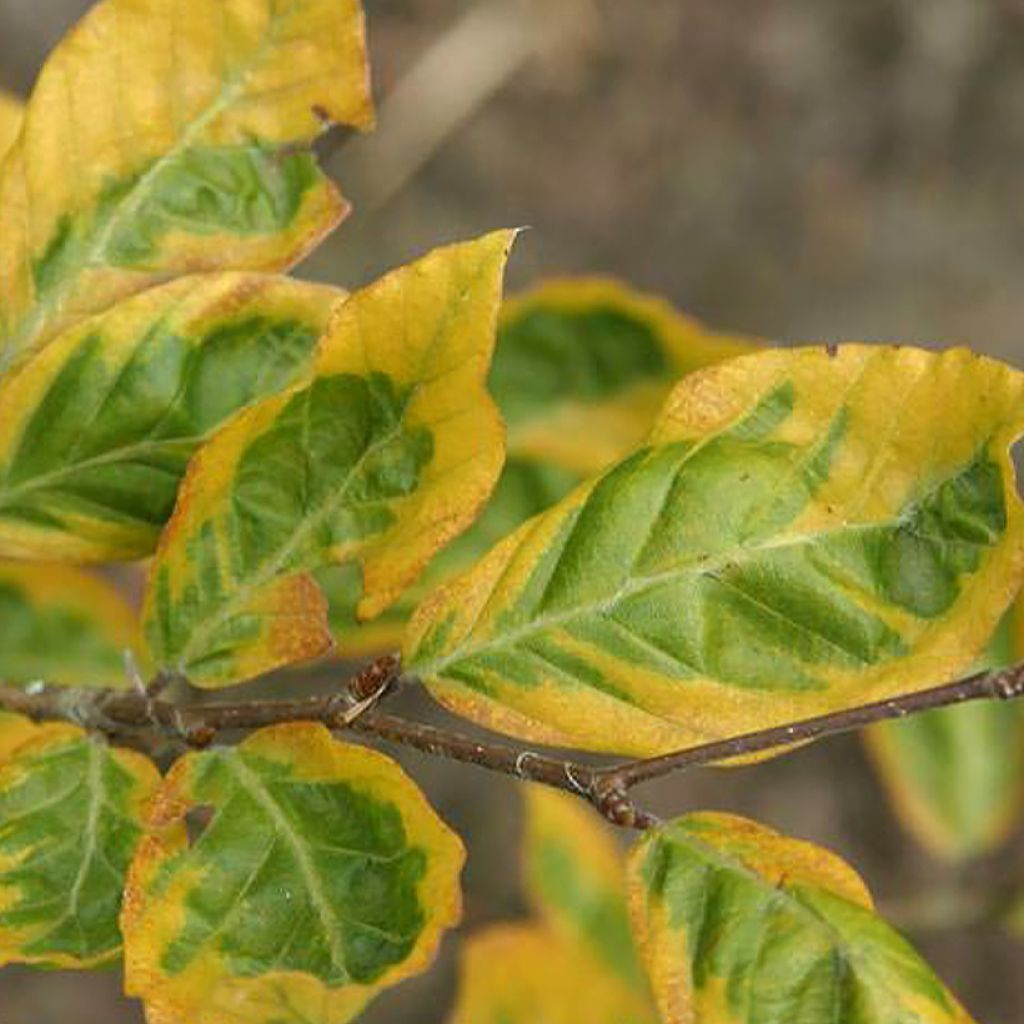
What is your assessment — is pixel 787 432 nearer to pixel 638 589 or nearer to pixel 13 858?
pixel 638 589

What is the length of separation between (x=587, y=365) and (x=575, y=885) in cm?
69

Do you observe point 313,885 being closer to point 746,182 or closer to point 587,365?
point 587,365

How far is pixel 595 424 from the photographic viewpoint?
4.50 ft

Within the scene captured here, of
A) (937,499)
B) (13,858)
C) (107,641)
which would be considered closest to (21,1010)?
(107,641)

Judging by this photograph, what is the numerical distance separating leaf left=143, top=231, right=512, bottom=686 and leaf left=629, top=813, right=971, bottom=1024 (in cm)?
20

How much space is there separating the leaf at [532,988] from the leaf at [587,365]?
1.65 feet

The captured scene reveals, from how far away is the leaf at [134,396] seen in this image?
3.08 feet

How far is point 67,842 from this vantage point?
0.91 metres

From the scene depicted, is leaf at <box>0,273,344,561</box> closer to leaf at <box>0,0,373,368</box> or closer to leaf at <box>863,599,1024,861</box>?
leaf at <box>0,0,373,368</box>

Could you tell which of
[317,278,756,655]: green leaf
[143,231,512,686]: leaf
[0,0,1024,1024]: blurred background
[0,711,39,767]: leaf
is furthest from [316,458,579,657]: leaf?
[0,0,1024,1024]: blurred background

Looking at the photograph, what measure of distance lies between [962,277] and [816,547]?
1.76m

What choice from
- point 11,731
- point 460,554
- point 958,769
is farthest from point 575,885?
point 11,731

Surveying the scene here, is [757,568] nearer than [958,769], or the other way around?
[757,568]

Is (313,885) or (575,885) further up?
(313,885)
